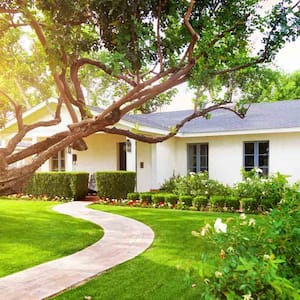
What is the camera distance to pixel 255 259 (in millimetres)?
2412

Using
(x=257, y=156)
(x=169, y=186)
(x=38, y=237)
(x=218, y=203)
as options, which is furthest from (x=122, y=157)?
(x=38, y=237)

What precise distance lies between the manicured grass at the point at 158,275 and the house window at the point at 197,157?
840 centimetres

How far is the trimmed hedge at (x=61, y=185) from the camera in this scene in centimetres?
1568

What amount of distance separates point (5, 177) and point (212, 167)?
587 inches

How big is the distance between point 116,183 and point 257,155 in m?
6.12

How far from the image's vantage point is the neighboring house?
15.4m

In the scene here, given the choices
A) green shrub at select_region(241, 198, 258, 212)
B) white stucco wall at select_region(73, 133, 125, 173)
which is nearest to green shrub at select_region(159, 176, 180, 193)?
white stucco wall at select_region(73, 133, 125, 173)

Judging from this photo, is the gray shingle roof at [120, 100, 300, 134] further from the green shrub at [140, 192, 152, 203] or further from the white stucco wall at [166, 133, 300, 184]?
the green shrub at [140, 192, 152, 203]

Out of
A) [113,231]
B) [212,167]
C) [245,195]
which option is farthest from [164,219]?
[212,167]

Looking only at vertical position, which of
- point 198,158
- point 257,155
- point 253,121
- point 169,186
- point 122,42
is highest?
point 253,121

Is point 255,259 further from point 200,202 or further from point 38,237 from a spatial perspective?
point 200,202

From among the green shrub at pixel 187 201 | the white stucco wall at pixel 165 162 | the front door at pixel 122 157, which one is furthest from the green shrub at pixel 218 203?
the front door at pixel 122 157

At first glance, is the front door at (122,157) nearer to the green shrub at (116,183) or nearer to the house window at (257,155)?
the green shrub at (116,183)

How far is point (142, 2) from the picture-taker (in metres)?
4.00
